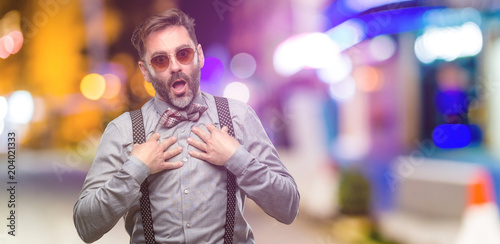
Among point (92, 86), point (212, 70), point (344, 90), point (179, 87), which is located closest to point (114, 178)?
point (179, 87)

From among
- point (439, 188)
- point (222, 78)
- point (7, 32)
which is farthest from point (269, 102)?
point (7, 32)

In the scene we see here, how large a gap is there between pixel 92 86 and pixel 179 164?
1.60m

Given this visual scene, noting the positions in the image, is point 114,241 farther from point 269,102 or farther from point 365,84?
point 365,84

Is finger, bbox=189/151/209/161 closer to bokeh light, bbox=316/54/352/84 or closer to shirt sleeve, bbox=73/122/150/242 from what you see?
shirt sleeve, bbox=73/122/150/242

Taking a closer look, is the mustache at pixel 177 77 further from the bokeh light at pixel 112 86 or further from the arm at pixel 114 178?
the bokeh light at pixel 112 86

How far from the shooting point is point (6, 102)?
290 centimetres

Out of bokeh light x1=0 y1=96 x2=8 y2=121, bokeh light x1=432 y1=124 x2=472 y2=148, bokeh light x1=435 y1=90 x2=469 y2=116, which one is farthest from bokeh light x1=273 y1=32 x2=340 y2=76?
bokeh light x1=432 y1=124 x2=472 y2=148

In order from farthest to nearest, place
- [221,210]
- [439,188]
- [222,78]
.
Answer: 1. [439,188]
2. [222,78]
3. [221,210]

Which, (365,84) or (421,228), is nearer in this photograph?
(421,228)

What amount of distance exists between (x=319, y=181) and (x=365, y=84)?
132 inches

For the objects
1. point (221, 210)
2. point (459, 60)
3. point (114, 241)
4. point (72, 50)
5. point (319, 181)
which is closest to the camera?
point (221, 210)

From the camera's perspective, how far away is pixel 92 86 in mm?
3051

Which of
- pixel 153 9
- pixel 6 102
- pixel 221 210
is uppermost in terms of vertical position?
pixel 153 9

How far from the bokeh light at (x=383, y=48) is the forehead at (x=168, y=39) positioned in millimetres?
6362
